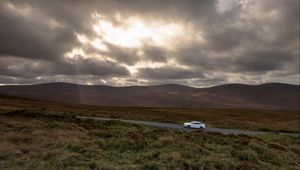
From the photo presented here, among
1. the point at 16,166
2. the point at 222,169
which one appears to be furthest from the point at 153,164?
the point at 16,166

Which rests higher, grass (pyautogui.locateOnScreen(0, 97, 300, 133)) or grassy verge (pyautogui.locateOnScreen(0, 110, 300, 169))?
grassy verge (pyautogui.locateOnScreen(0, 110, 300, 169))

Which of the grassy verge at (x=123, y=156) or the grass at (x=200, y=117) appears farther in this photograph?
the grass at (x=200, y=117)

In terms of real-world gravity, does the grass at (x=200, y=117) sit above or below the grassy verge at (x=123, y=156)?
below

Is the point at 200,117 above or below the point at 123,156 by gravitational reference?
below

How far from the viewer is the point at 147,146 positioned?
56.7 feet

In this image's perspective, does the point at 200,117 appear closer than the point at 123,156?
No

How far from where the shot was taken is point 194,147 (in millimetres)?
17234

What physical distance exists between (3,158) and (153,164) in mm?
7845

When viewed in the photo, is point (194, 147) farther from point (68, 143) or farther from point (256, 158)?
point (68, 143)

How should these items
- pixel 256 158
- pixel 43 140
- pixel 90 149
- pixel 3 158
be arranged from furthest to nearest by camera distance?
pixel 43 140, pixel 256 158, pixel 90 149, pixel 3 158

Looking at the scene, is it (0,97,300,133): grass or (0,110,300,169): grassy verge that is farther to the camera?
(0,97,300,133): grass

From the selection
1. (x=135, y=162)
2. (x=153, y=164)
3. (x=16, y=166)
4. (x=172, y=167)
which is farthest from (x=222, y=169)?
(x=16, y=166)

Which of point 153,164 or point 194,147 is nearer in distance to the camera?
point 153,164

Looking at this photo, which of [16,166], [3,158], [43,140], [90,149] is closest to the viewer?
[16,166]
